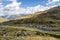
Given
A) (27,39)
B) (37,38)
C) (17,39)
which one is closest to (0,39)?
(17,39)

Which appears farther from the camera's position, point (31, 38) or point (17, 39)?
point (31, 38)

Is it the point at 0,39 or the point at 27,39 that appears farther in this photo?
the point at 27,39

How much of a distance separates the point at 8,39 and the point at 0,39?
3335 mm

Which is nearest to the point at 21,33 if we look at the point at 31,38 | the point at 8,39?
the point at 31,38

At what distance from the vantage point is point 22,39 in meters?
80.2

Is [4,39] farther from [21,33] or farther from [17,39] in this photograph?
[21,33]

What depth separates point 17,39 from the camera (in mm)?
78250

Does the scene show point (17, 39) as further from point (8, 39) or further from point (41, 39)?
point (41, 39)

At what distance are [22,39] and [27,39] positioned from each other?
2.50 metres

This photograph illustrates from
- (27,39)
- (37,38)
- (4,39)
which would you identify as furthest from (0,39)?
(37,38)

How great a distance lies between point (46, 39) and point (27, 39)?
882cm

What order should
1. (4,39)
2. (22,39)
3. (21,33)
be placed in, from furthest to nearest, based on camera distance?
(21,33) < (22,39) < (4,39)

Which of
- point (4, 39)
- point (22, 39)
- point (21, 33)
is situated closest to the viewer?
point (4, 39)

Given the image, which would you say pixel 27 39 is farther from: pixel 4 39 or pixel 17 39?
pixel 4 39
